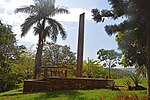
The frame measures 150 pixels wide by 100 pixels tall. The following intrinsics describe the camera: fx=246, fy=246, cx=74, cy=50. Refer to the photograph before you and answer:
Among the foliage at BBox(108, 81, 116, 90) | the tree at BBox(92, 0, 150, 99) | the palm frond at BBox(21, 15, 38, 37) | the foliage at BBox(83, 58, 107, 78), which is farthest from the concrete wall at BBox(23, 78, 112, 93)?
the foliage at BBox(83, 58, 107, 78)

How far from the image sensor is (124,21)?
11727 mm

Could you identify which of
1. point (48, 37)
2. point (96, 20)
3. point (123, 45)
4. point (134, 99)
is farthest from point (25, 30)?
point (134, 99)

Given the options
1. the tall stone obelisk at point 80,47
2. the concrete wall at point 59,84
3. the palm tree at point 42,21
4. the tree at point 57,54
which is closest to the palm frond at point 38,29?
the palm tree at point 42,21

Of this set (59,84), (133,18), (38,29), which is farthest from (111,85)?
(38,29)

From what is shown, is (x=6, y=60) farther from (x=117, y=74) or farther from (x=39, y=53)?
(x=117, y=74)

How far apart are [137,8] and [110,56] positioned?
32258 mm

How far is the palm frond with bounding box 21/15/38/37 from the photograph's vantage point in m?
22.4

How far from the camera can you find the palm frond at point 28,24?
22422 millimetres

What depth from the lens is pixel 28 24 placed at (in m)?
22.5

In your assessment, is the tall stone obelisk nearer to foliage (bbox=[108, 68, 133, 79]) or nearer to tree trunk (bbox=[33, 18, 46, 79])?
tree trunk (bbox=[33, 18, 46, 79])

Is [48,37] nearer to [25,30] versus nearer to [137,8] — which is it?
[25,30]

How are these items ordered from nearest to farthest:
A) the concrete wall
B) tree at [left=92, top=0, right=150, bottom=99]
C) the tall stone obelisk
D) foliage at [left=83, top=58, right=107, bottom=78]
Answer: tree at [left=92, top=0, right=150, bottom=99]
the concrete wall
the tall stone obelisk
foliage at [left=83, top=58, right=107, bottom=78]

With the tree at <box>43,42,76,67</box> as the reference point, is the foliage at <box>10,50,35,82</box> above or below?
below

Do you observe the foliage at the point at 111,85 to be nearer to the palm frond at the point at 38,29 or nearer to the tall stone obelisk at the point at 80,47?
the tall stone obelisk at the point at 80,47
